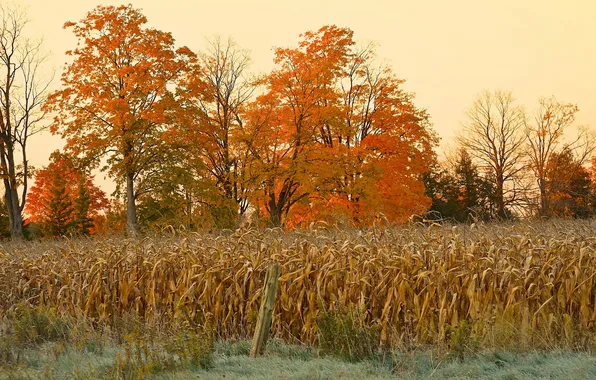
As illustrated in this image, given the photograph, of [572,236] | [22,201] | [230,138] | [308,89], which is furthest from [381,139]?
[572,236]

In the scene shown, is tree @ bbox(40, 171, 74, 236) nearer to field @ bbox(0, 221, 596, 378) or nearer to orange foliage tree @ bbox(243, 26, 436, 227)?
orange foliage tree @ bbox(243, 26, 436, 227)

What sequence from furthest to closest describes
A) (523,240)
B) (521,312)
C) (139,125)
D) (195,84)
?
(195,84)
(139,125)
(523,240)
(521,312)

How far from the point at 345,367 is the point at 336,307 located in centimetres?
153

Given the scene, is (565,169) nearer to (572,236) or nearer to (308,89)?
(308,89)

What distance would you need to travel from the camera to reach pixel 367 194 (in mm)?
25469

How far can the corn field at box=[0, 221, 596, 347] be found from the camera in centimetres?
776

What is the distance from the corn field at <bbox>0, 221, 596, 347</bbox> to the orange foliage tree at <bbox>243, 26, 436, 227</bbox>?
50.7ft

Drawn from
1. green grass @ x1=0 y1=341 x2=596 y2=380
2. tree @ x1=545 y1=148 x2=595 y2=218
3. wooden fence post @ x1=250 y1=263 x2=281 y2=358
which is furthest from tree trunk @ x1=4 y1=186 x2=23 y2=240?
tree @ x1=545 y1=148 x2=595 y2=218

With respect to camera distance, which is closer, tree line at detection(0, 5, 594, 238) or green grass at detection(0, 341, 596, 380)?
green grass at detection(0, 341, 596, 380)

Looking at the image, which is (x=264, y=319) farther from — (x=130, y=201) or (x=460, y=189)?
(x=460, y=189)

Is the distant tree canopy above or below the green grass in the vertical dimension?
above

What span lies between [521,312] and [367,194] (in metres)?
A: 17.6

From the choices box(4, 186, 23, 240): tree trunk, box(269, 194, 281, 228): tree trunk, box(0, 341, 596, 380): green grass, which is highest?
box(4, 186, 23, 240): tree trunk

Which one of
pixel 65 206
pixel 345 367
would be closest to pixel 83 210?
pixel 65 206
